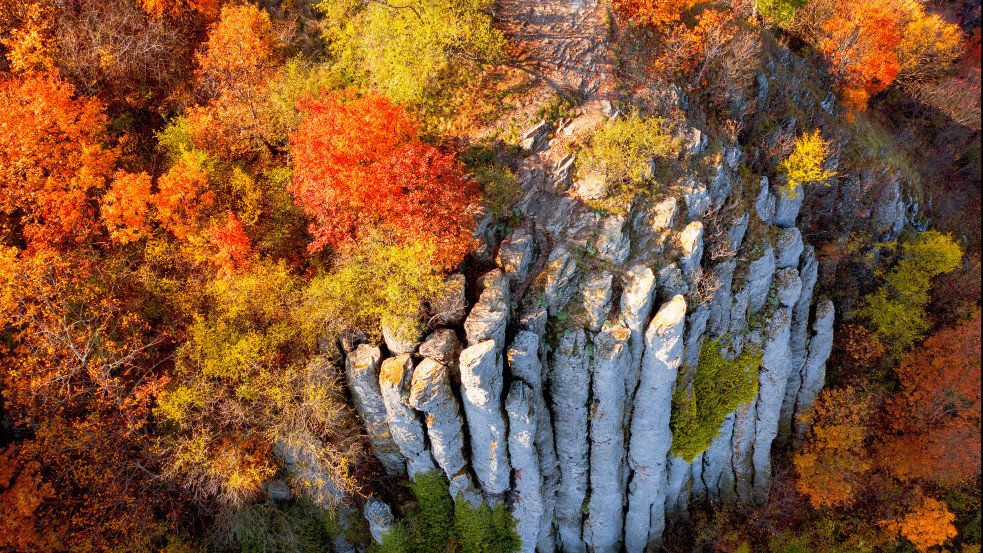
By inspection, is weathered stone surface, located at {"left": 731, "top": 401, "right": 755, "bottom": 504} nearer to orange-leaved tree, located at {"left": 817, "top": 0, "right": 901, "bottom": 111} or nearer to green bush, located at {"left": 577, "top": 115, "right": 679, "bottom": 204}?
green bush, located at {"left": 577, "top": 115, "right": 679, "bottom": 204}

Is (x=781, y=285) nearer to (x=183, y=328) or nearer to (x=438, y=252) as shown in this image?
(x=438, y=252)

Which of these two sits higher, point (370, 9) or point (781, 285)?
point (370, 9)

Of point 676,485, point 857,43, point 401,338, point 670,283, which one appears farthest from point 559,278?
point 857,43

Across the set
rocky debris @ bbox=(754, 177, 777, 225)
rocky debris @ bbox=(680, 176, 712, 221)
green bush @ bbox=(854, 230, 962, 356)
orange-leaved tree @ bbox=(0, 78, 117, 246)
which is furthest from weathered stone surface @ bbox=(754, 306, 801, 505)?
orange-leaved tree @ bbox=(0, 78, 117, 246)

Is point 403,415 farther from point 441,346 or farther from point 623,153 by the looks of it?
point 623,153

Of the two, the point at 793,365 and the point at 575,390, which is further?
the point at 793,365

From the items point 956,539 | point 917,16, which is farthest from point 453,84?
point 956,539
